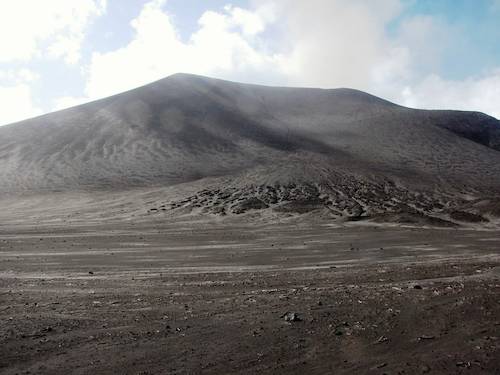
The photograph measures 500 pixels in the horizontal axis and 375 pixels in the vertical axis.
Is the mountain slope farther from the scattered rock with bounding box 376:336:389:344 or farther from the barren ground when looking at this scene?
the scattered rock with bounding box 376:336:389:344

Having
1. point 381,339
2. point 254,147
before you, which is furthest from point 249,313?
point 254,147

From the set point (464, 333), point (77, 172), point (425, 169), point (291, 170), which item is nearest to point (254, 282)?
point (464, 333)

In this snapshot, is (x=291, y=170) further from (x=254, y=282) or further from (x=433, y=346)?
(x=433, y=346)

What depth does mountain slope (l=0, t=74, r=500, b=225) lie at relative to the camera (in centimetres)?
4769

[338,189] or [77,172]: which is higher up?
[77,172]

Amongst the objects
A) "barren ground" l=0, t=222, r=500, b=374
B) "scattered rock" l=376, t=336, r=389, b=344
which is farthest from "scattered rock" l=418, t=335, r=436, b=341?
"scattered rock" l=376, t=336, r=389, b=344

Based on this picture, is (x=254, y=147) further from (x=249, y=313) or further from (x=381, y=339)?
(x=381, y=339)

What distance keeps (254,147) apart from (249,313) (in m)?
53.3

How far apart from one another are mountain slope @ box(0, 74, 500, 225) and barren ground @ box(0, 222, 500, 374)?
2276 cm

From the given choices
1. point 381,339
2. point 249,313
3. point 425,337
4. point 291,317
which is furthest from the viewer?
point 249,313

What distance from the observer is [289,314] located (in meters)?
8.07

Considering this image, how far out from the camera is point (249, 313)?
8.32 meters

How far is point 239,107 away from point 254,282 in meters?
74.6

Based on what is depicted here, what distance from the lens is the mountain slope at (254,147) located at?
47.7 metres
